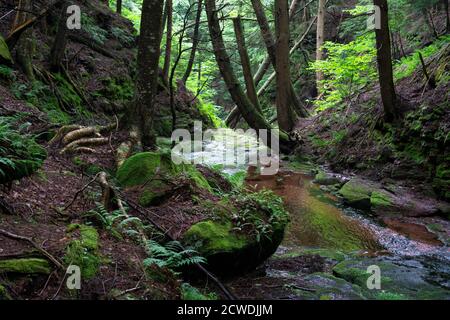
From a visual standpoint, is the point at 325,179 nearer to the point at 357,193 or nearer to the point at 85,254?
the point at 357,193

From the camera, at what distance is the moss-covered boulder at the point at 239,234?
469cm

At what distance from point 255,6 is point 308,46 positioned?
42.5 ft

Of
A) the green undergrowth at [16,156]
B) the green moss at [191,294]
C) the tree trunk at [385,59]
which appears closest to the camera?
the green moss at [191,294]

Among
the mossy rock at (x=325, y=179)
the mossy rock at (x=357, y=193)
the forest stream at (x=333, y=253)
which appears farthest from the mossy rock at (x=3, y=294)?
the mossy rock at (x=325, y=179)

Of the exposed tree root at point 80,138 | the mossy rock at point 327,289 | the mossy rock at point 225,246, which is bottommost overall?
the mossy rock at point 327,289

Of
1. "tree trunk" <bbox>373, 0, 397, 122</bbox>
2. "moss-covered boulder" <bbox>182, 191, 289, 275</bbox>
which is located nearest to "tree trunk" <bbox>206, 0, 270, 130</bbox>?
"tree trunk" <bbox>373, 0, 397, 122</bbox>

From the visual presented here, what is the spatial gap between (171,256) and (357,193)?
6.25 m

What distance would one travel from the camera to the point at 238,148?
52.3 ft

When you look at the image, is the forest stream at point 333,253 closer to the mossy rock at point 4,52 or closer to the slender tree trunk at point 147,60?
the slender tree trunk at point 147,60

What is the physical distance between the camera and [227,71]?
12.7 m

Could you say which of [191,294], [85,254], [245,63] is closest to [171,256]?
[191,294]

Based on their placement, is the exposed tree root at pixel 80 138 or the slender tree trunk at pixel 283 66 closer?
the exposed tree root at pixel 80 138

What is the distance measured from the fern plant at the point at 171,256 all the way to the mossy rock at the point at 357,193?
219 inches

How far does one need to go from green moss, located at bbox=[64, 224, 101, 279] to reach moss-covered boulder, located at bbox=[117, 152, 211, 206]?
174 cm
